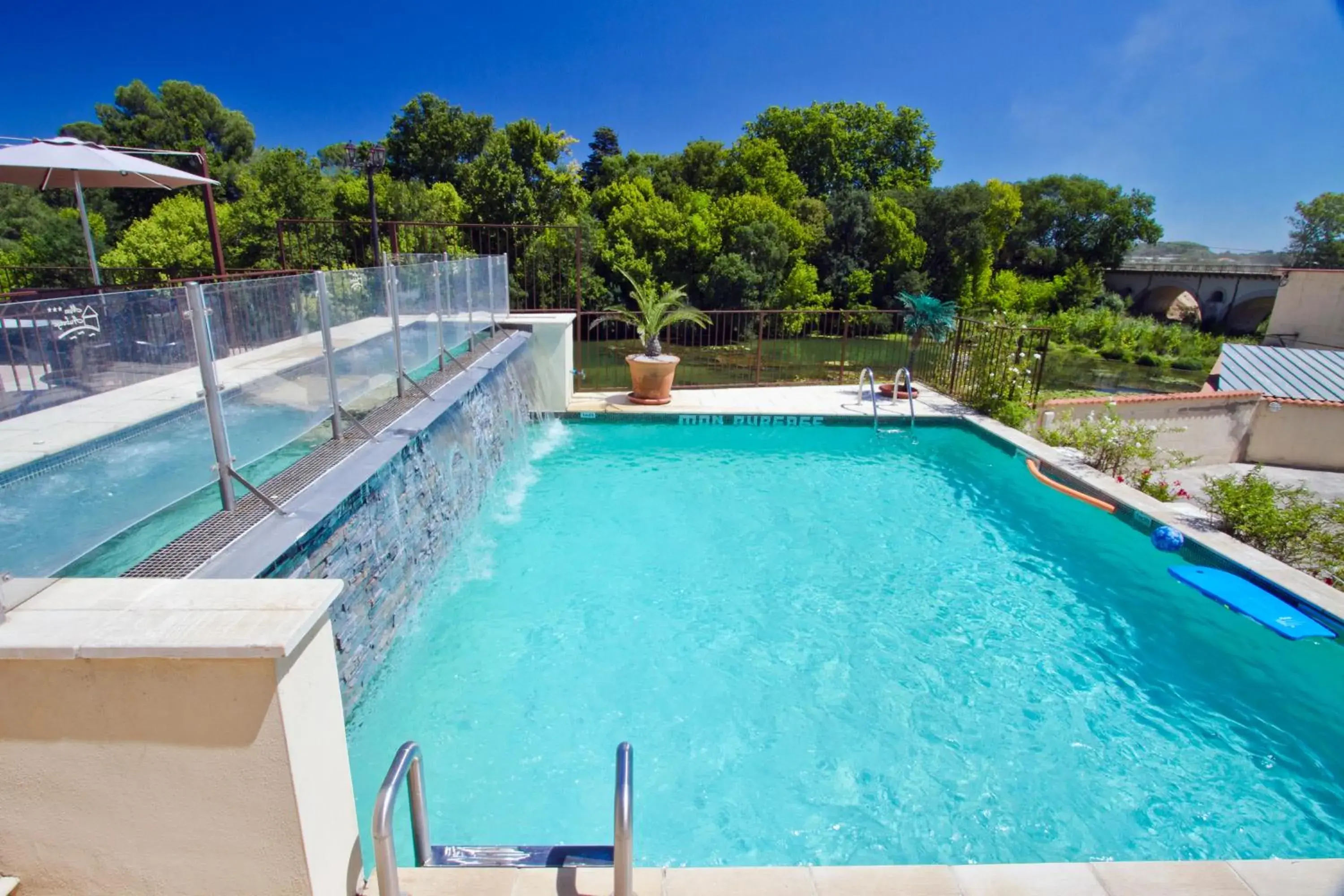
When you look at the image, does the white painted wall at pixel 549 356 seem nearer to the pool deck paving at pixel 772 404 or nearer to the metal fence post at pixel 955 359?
the pool deck paving at pixel 772 404

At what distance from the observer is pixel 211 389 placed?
274 cm

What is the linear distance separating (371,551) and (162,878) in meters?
2.17

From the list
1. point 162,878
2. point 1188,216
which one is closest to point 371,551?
point 162,878

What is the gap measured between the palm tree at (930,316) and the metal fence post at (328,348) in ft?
28.8

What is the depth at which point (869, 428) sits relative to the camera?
9234 millimetres

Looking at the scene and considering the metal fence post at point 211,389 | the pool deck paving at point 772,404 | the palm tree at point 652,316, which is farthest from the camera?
the palm tree at point 652,316

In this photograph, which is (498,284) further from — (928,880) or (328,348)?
(928,880)

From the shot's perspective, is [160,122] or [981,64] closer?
[981,64]

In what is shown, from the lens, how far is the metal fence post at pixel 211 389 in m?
2.60

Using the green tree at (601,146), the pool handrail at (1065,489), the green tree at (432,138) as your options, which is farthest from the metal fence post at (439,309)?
the green tree at (601,146)

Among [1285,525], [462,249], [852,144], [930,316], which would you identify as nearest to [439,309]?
[930,316]

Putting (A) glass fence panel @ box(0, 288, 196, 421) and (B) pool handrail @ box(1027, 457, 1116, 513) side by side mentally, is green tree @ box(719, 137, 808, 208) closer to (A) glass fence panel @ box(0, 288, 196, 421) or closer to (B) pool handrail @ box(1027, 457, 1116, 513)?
Result: (B) pool handrail @ box(1027, 457, 1116, 513)

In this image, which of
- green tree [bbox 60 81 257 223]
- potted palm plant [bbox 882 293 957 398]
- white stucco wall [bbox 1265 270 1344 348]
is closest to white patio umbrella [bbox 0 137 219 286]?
potted palm plant [bbox 882 293 957 398]

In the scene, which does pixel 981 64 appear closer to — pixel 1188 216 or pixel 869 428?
pixel 869 428
